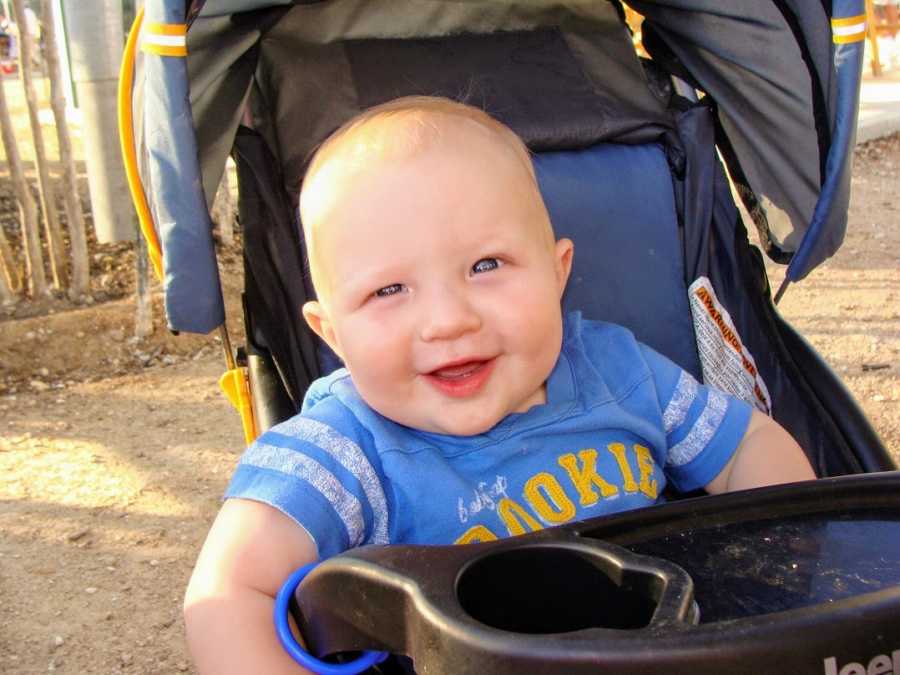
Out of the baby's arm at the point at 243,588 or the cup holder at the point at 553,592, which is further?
the baby's arm at the point at 243,588

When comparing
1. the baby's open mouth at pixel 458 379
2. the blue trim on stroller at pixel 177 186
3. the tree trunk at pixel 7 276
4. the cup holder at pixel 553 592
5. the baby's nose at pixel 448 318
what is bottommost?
the tree trunk at pixel 7 276

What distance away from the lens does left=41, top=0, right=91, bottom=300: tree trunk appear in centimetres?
402

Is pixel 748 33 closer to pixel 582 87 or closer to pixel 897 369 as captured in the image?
pixel 582 87

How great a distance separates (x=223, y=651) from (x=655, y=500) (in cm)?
70

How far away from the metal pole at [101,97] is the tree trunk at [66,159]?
0.10 metres

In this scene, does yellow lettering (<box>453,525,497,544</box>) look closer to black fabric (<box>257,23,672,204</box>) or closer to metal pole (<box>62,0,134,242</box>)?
black fabric (<box>257,23,672,204</box>)

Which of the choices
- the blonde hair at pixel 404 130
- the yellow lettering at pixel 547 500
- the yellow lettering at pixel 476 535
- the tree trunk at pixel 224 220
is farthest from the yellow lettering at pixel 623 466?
the tree trunk at pixel 224 220

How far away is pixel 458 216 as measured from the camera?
1537 mm

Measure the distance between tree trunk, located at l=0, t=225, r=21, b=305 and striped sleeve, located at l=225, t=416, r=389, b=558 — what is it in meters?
2.91

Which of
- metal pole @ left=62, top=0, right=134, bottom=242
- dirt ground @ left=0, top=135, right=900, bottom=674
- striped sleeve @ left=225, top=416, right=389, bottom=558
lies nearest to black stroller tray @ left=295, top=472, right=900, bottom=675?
striped sleeve @ left=225, top=416, right=389, bottom=558

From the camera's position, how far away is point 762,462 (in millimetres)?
1771

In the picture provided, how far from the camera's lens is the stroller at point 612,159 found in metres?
1.71

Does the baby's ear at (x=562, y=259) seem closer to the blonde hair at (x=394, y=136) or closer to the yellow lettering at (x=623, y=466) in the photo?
the blonde hair at (x=394, y=136)

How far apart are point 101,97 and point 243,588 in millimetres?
2930
